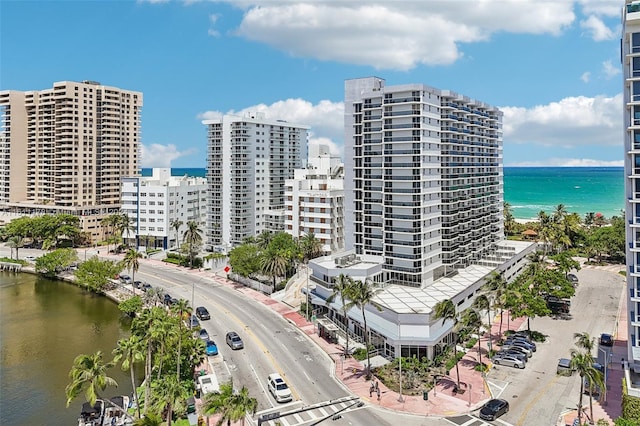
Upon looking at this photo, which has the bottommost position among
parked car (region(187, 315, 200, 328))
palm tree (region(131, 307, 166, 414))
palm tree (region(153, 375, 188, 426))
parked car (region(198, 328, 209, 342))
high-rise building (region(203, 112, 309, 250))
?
parked car (region(198, 328, 209, 342))

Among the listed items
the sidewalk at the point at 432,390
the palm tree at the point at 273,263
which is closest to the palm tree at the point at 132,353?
the sidewalk at the point at 432,390

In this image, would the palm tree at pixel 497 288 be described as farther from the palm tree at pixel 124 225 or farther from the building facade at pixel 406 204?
the palm tree at pixel 124 225

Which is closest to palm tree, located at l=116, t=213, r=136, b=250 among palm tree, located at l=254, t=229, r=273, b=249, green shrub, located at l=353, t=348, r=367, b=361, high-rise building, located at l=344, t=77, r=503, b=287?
palm tree, located at l=254, t=229, r=273, b=249

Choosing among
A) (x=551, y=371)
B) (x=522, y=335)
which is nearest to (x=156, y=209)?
(x=522, y=335)

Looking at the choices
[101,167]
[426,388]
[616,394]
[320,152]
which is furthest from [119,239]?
[616,394]

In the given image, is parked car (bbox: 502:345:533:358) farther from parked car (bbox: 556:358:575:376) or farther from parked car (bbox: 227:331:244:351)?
parked car (bbox: 227:331:244:351)

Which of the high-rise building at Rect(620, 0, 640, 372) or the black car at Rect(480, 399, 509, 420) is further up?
the high-rise building at Rect(620, 0, 640, 372)

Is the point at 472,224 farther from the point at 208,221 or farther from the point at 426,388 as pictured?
the point at 208,221
